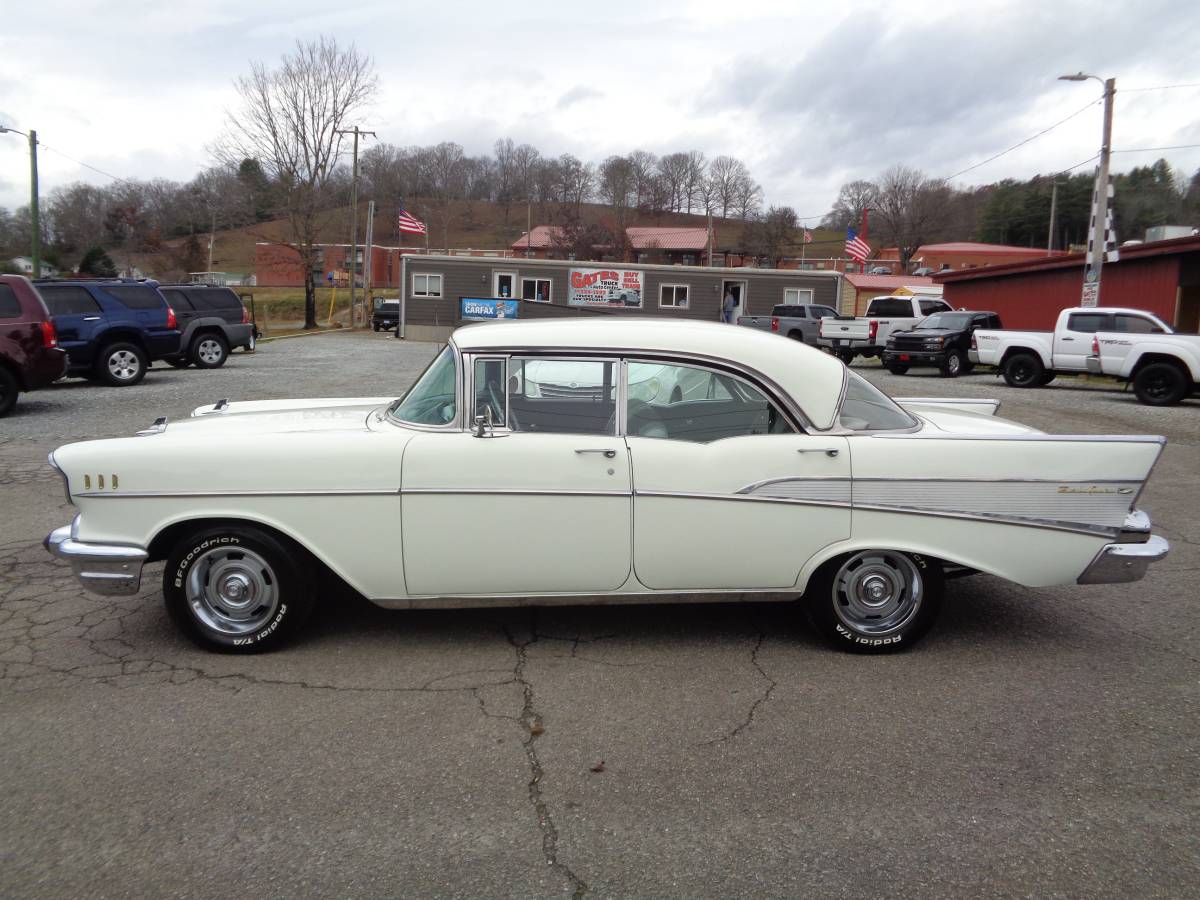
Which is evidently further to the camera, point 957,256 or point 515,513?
point 957,256

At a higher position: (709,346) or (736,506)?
(709,346)

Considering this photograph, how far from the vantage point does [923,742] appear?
346cm

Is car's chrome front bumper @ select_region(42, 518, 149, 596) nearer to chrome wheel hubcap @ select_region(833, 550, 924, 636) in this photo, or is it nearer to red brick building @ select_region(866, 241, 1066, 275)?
chrome wheel hubcap @ select_region(833, 550, 924, 636)

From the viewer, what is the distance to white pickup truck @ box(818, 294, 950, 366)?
26297 mm

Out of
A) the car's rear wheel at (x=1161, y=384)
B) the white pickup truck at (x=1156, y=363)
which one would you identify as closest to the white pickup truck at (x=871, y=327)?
the white pickup truck at (x=1156, y=363)

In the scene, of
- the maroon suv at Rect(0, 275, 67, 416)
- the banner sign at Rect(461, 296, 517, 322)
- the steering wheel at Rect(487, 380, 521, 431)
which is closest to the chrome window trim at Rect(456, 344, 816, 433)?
the steering wheel at Rect(487, 380, 521, 431)

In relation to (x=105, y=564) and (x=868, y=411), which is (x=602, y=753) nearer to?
(x=868, y=411)

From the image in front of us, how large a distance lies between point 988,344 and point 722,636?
1728cm

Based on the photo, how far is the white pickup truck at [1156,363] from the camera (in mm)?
15656

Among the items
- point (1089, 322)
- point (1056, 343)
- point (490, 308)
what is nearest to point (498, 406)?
point (1089, 322)

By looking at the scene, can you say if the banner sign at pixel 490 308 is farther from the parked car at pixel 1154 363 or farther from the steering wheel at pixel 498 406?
the steering wheel at pixel 498 406

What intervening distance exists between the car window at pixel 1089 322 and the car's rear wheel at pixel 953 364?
444 cm

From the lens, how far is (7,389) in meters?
12.1

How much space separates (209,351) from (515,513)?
1825 cm
